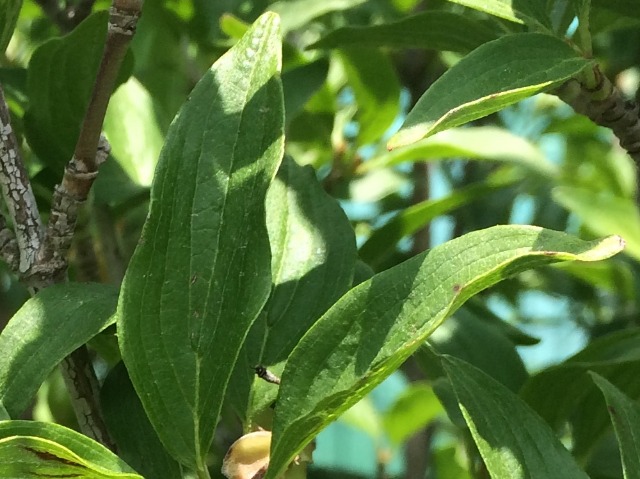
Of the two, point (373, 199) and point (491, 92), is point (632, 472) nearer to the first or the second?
point (491, 92)


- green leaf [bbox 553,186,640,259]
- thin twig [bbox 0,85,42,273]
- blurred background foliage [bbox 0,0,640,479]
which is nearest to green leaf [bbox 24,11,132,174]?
blurred background foliage [bbox 0,0,640,479]

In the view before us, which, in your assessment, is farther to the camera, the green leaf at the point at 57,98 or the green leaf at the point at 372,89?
the green leaf at the point at 372,89

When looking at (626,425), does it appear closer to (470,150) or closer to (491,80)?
(491,80)

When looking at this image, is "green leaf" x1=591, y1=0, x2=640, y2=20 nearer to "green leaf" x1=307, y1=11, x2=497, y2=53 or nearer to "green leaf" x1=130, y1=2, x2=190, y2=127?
"green leaf" x1=307, y1=11, x2=497, y2=53

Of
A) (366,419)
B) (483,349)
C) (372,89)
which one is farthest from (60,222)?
(366,419)

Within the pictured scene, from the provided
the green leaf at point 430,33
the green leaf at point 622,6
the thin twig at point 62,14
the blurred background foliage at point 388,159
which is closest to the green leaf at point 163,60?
the blurred background foliage at point 388,159

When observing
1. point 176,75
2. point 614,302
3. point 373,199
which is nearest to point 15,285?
point 176,75

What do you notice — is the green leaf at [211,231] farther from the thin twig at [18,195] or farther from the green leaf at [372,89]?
the green leaf at [372,89]
